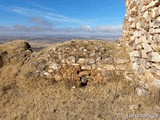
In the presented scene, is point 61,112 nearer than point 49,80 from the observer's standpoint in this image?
Yes

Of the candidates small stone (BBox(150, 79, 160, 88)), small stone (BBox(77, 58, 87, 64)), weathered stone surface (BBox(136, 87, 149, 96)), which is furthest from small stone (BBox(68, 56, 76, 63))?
small stone (BBox(150, 79, 160, 88))

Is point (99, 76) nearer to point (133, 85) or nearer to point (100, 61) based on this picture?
point (100, 61)

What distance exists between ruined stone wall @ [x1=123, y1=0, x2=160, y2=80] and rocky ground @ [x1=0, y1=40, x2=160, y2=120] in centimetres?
64

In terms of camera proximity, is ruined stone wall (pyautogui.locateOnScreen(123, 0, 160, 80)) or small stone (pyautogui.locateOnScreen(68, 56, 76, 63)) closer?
ruined stone wall (pyautogui.locateOnScreen(123, 0, 160, 80))

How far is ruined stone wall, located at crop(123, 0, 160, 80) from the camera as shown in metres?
7.91

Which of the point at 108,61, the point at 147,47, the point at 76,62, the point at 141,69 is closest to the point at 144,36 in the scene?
the point at 147,47

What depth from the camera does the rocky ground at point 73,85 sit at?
327 inches

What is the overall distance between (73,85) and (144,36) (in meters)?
4.05

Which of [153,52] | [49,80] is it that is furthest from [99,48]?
[153,52]

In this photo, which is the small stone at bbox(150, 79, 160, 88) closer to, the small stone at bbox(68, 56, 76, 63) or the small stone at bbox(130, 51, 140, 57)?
the small stone at bbox(130, 51, 140, 57)

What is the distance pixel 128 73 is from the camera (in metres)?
10.1

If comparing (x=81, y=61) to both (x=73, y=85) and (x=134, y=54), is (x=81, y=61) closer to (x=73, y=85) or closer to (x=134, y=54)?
(x=73, y=85)

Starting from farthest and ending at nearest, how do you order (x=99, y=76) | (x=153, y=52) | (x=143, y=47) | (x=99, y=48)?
(x=99, y=48) → (x=99, y=76) → (x=143, y=47) → (x=153, y=52)

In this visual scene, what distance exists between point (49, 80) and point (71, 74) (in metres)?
1.15
